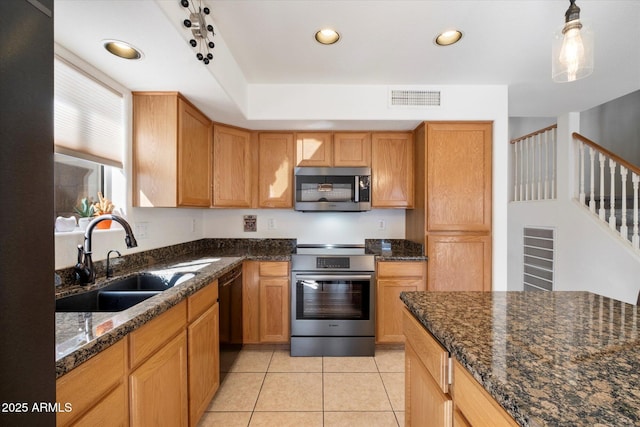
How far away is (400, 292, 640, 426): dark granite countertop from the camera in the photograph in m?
0.52

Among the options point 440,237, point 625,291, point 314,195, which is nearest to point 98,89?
point 314,195

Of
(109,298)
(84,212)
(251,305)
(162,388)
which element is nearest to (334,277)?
(251,305)

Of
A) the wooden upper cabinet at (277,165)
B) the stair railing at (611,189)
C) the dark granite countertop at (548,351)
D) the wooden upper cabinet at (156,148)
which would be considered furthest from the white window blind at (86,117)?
the stair railing at (611,189)

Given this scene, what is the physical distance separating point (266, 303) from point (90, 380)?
1.72 metres

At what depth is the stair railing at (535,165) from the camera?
3.42 meters

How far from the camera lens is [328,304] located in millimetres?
2445

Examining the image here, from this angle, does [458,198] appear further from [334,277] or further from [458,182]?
[334,277]

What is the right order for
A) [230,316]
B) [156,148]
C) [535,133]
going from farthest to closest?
1. [535,133]
2. [230,316]
3. [156,148]

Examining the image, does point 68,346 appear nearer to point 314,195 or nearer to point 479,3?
point 314,195

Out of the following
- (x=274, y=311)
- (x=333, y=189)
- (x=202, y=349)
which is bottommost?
(x=274, y=311)

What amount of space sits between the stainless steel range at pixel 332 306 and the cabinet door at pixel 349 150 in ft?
3.23

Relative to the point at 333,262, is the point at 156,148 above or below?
above

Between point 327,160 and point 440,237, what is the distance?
1314mm

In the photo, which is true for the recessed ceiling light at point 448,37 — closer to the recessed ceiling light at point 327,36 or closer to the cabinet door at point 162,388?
the recessed ceiling light at point 327,36
